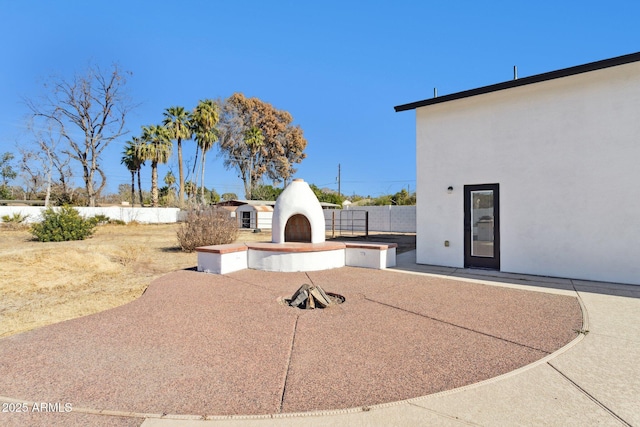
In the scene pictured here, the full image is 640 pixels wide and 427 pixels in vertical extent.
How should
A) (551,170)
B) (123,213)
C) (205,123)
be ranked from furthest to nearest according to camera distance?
(205,123) < (123,213) < (551,170)

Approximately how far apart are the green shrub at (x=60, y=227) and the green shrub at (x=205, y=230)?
8.16 m

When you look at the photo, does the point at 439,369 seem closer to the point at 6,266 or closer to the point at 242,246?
the point at 242,246

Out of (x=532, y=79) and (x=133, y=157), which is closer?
(x=532, y=79)

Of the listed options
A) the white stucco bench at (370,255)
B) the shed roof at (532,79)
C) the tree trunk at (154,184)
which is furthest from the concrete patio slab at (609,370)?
the tree trunk at (154,184)

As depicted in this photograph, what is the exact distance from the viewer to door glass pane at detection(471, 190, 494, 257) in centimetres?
837

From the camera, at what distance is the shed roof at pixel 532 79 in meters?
6.45

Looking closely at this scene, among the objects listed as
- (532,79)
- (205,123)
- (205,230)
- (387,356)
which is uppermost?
(205,123)

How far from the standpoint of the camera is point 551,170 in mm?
7477

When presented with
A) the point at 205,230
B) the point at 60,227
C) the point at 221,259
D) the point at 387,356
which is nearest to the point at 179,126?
the point at 60,227

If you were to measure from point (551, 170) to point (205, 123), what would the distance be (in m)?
35.5

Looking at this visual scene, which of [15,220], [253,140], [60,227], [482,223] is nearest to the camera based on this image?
[482,223]

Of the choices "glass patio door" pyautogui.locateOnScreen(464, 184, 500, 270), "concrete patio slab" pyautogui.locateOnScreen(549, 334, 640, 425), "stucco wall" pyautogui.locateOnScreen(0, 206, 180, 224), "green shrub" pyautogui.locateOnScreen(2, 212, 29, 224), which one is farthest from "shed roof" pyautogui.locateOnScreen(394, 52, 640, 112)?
"green shrub" pyautogui.locateOnScreen(2, 212, 29, 224)

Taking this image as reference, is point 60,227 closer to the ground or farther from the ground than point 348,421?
farther from the ground

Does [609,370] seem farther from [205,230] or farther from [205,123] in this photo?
[205,123]
